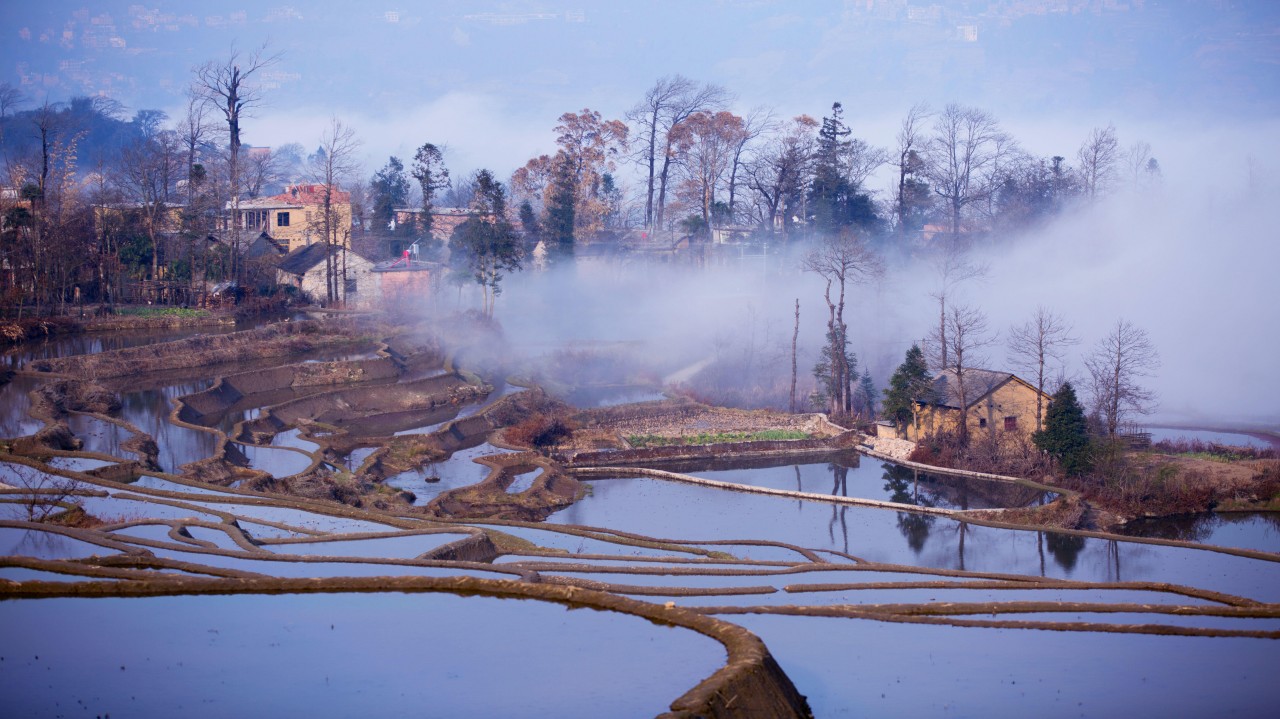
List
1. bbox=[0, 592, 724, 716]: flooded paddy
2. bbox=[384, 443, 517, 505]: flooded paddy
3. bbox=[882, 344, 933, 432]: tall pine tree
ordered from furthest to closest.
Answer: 1. bbox=[882, 344, 933, 432]: tall pine tree
2. bbox=[384, 443, 517, 505]: flooded paddy
3. bbox=[0, 592, 724, 716]: flooded paddy

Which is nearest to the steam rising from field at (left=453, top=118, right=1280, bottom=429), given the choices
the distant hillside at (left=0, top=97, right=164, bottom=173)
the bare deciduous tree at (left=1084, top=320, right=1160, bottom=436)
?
the bare deciduous tree at (left=1084, top=320, right=1160, bottom=436)

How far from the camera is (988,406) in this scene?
93.7ft

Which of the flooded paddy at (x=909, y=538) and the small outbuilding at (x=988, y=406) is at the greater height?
the small outbuilding at (x=988, y=406)

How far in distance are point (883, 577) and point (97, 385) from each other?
72.3 feet

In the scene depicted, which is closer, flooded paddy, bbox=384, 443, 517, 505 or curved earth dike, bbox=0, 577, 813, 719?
curved earth dike, bbox=0, 577, 813, 719

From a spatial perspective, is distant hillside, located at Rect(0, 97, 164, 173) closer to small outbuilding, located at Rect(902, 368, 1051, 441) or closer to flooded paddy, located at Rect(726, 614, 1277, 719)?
small outbuilding, located at Rect(902, 368, 1051, 441)

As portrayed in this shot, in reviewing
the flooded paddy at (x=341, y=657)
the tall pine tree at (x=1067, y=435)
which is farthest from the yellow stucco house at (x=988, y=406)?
the flooded paddy at (x=341, y=657)

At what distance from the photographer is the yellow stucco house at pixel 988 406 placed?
28.3 meters

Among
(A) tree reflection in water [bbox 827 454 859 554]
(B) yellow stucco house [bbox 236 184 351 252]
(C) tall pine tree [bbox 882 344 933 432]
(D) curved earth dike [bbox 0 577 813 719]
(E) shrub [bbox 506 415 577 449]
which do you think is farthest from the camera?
(B) yellow stucco house [bbox 236 184 351 252]

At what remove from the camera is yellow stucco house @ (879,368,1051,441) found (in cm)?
2827

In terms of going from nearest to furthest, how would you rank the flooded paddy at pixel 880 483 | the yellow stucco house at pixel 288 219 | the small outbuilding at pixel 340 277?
the flooded paddy at pixel 880 483 < the small outbuilding at pixel 340 277 < the yellow stucco house at pixel 288 219

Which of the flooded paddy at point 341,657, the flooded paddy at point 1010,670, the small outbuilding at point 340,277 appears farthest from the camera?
the small outbuilding at point 340,277

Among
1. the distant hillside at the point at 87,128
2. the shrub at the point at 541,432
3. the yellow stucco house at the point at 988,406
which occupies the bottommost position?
the shrub at the point at 541,432

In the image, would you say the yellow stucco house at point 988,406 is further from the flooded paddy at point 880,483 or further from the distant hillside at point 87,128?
the distant hillside at point 87,128
